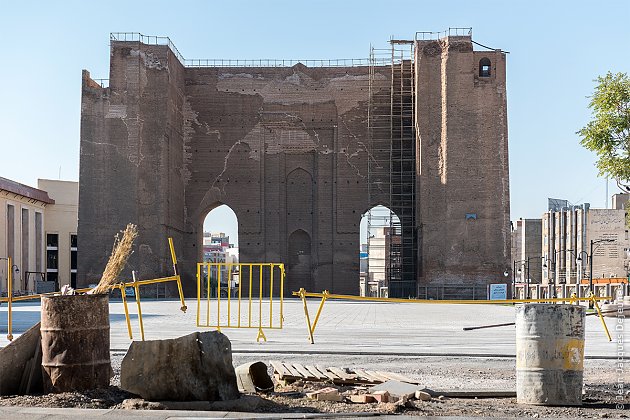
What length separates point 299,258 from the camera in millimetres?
49125

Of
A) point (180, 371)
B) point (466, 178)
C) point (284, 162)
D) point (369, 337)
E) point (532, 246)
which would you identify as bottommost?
point (369, 337)

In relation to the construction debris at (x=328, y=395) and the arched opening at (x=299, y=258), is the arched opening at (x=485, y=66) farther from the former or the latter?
the construction debris at (x=328, y=395)

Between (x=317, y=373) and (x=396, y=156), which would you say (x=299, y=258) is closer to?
(x=396, y=156)

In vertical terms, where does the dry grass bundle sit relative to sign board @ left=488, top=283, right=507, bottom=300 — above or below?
above

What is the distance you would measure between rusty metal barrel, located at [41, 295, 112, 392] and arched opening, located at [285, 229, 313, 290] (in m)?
41.7

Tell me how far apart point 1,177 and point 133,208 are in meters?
14.0

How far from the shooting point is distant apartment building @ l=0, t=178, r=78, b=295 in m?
54.8

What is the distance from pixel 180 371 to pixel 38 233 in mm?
58696

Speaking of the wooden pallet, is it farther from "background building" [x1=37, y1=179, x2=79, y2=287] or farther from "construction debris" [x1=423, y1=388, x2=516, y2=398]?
"background building" [x1=37, y1=179, x2=79, y2=287]

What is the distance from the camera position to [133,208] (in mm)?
44156

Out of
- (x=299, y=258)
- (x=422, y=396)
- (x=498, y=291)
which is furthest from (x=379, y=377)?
(x=299, y=258)

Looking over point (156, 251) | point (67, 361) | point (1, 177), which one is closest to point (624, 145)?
point (67, 361)

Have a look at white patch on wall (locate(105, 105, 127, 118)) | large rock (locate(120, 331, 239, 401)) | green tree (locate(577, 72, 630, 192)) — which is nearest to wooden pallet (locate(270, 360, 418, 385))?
large rock (locate(120, 331, 239, 401))

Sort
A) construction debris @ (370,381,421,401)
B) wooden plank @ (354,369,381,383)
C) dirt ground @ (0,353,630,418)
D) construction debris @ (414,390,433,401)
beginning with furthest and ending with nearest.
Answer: wooden plank @ (354,369,381,383) → construction debris @ (414,390,433,401) → construction debris @ (370,381,421,401) → dirt ground @ (0,353,630,418)
